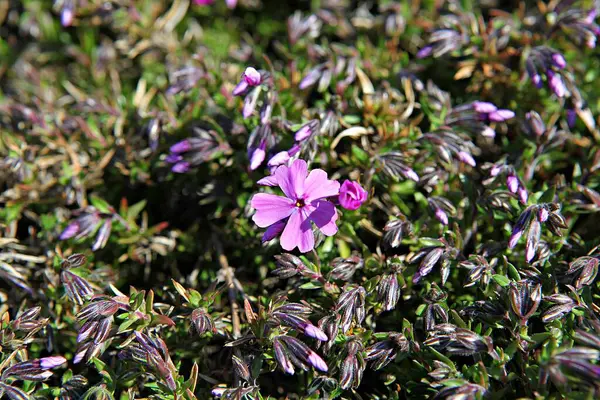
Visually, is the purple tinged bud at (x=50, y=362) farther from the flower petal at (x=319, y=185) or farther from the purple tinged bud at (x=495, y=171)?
the purple tinged bud at (x=495, y=171)

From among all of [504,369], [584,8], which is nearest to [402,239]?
[504,369]

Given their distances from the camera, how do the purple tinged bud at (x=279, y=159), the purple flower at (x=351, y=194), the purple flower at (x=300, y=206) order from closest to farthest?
the purple flower at (x=300, y=206) < the purple flower at (x=351, y=194) < the purple tinged bud at (x=279, y=159)

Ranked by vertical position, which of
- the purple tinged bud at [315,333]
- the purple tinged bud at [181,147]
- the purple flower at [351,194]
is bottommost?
the purple tinged bud at [315,333]

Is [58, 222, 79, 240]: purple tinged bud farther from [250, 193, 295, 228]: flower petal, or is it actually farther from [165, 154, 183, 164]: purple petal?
[250, 193, 295, 228]: flower petal

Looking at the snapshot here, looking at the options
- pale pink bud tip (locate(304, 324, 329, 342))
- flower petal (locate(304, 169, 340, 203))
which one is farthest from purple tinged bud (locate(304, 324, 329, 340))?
flower petal (locate(304, 169, 340, 203))

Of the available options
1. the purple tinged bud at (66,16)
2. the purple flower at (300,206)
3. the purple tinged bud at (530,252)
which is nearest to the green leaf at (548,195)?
→ the purple tinged bud at (530,252)

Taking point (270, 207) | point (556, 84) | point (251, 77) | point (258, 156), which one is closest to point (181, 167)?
point (258, 156)

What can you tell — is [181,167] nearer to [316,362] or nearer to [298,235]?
[298,235]
